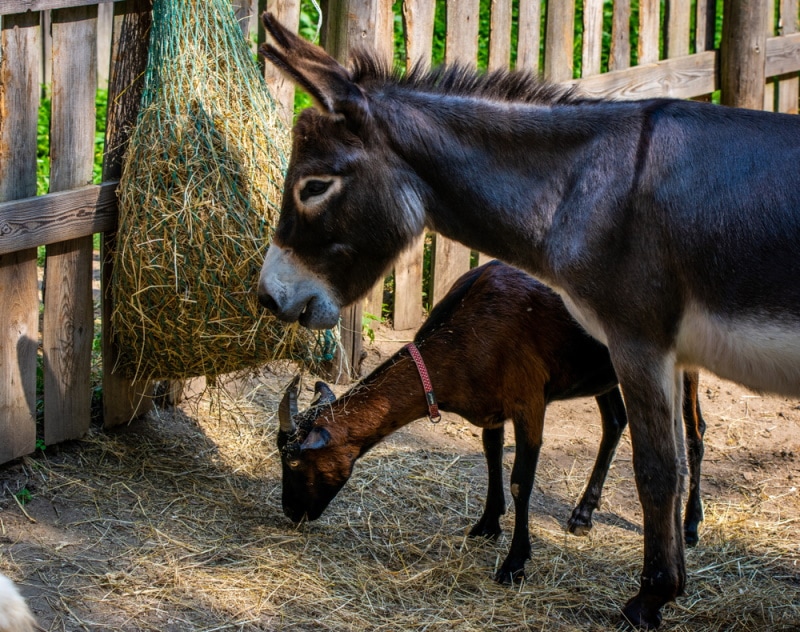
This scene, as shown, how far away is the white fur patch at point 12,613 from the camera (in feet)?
8.90

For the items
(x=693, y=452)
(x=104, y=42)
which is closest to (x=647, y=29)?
(x=693, y=452)

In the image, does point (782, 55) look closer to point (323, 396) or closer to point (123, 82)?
point (323, 396)

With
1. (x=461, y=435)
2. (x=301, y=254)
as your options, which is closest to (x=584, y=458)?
(x=461, y=435)

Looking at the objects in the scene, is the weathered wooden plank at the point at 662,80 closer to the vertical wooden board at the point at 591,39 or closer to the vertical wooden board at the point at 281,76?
the vertical wooden board at the point at 591,39

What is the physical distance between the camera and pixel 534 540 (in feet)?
15.3

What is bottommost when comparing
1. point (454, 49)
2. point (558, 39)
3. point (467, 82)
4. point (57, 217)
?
point (57, 217)

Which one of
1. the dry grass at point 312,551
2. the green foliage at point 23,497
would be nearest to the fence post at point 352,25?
the dry grass at point 312,551

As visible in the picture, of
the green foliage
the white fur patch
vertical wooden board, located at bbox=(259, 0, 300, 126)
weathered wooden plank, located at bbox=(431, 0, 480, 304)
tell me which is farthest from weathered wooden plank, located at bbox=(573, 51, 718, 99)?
the white fur patch

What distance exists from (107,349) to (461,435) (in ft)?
6.61

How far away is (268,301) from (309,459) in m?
0.82

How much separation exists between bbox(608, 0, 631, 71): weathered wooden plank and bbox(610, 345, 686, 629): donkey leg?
3.93 metres

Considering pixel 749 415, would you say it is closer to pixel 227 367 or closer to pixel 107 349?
pixel 227 367

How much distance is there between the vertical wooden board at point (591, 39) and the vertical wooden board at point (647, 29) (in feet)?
1.46

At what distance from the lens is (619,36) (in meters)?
7.07
